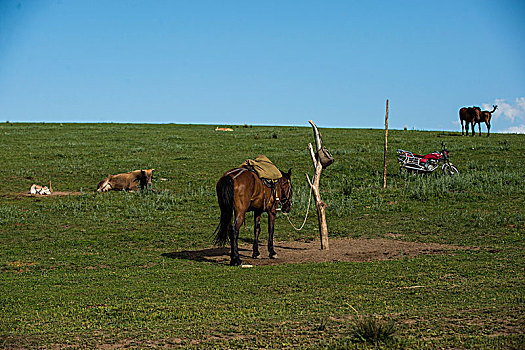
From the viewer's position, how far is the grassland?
782 cm

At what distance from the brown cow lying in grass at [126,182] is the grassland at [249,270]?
3.04ft

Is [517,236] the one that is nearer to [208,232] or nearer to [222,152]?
[208,232]

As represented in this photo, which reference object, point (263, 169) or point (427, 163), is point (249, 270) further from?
point (427, 163)

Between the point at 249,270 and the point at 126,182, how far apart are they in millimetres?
16868

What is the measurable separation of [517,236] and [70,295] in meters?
13.3

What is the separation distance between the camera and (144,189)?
89.8 ft

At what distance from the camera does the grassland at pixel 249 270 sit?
7816 millimetres

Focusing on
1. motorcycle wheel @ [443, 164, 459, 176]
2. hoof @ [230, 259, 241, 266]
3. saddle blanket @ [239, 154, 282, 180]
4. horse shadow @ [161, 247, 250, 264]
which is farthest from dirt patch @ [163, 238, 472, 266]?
motorcycle wheel @ [443, 164, 459, 176]

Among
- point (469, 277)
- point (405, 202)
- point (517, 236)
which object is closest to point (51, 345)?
point (469, 277)

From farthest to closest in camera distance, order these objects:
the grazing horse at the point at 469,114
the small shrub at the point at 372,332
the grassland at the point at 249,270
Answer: the grazing horse at the point at 469,114, the grassland at the point at 249,270, the small shrub at the point at 372,332

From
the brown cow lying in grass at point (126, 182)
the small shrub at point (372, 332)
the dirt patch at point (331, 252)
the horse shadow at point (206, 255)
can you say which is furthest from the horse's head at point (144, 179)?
the small shrub at point (372, 332)

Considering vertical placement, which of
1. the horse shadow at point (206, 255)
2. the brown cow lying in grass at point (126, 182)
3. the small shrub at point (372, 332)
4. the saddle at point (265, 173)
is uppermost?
the saddle at point (265, 173)

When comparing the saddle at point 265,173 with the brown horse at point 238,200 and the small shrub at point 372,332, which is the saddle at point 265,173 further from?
the small shrub at point 372,332

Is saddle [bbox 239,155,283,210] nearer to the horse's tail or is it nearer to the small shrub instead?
the horse's tail
